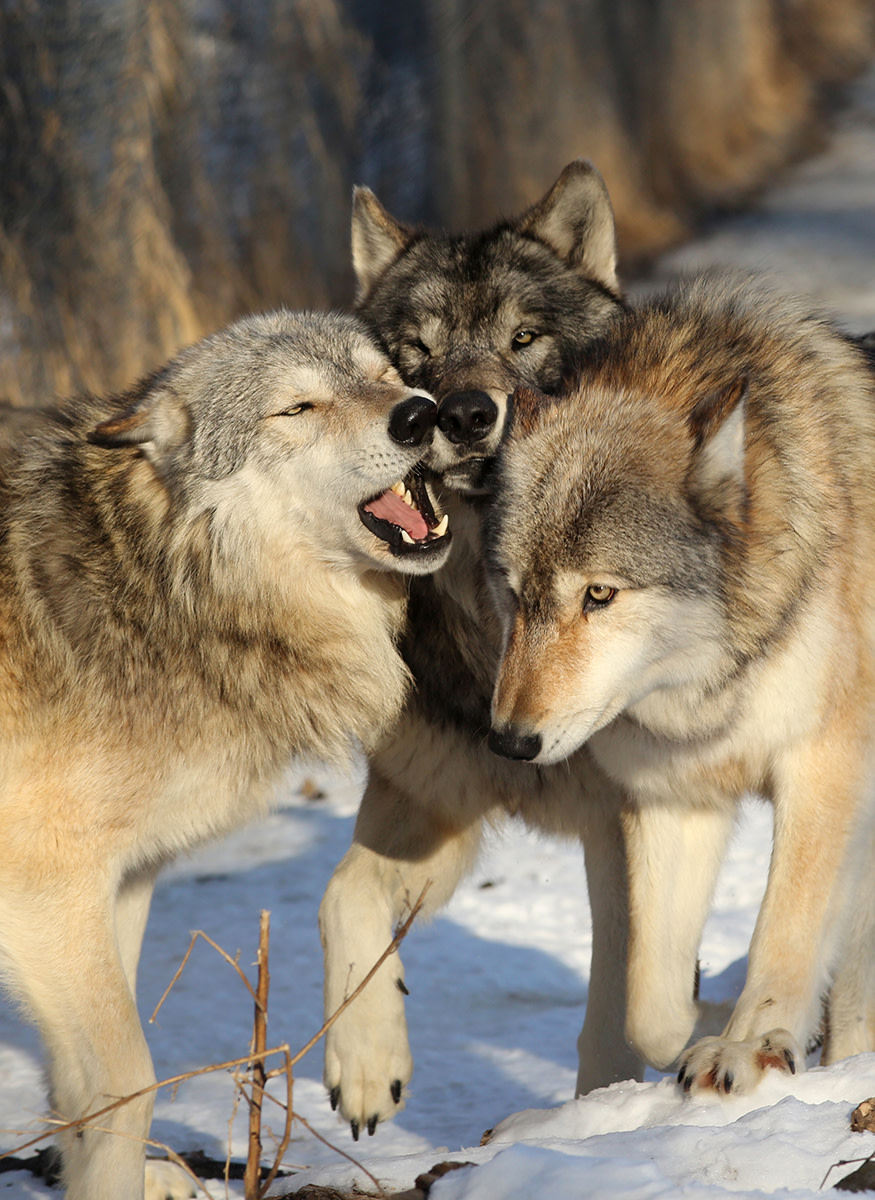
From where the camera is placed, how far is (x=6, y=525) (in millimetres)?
3061

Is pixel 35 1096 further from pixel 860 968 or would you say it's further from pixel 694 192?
pixel 694 192

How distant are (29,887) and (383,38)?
873 cm

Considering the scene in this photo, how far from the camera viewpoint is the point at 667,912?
3068mm

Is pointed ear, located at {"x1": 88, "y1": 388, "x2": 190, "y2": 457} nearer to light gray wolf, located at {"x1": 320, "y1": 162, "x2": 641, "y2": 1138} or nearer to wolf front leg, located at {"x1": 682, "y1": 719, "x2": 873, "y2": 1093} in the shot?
light gray wolf, located at {"x1": 320, "y1": 162, "x2": 641, "y2": 1138}

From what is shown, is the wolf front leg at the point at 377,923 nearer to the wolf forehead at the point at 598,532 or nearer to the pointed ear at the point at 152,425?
the wolf forehead at the point at 598,532

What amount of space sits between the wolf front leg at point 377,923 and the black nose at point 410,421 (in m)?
1.05

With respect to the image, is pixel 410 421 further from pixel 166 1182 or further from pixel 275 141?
pixel 275 141

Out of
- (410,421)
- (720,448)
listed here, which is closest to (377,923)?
(410,421)

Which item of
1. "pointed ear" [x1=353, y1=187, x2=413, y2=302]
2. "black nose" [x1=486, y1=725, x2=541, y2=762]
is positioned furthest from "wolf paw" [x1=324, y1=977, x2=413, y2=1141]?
"pointed ear" [x1=353, y1=187, x2=413, y2=302]

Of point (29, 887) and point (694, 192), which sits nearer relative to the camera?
point (29, 887)

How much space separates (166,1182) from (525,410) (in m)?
2.11

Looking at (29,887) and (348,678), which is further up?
(348,678)

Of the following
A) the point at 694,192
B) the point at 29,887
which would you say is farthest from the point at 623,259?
the point at 29,887

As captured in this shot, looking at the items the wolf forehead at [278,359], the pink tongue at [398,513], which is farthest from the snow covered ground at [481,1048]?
the wolf forehead at [278,359]
